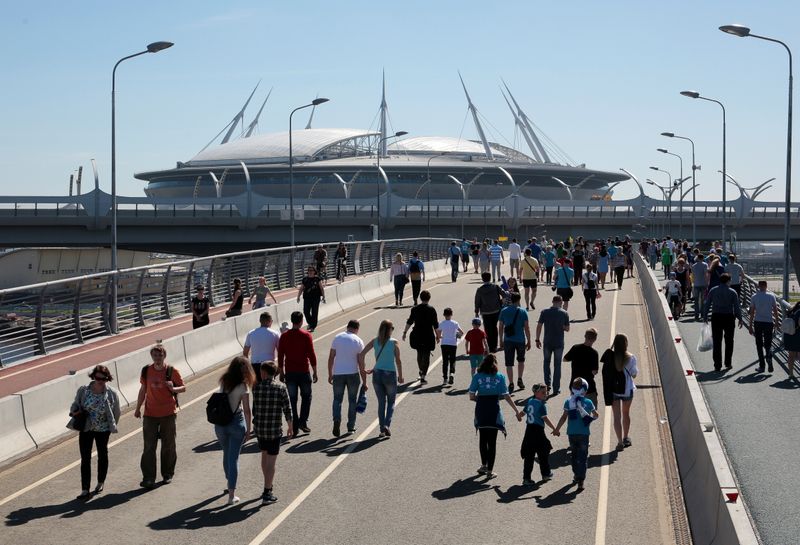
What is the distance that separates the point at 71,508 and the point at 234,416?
6.18 ft

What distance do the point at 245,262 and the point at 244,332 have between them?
27.2 feet

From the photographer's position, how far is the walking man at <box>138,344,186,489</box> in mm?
12555

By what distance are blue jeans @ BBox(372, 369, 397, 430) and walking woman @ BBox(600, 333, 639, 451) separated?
8.95ft

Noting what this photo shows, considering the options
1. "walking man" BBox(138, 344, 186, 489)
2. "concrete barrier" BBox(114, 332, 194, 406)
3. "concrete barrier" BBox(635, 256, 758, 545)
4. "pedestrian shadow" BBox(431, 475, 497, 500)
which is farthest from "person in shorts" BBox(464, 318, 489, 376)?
"walking man" BBox(138, 344, 186, 489)

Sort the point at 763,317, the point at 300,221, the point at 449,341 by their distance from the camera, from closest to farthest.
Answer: the point at 449,341 → the point at 763,317 → the point at 300,221

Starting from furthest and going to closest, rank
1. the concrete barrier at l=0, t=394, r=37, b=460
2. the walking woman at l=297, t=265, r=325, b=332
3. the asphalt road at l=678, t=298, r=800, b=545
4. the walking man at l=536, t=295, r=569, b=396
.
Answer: the walking woman at l=297, t=265, r=325, b=332
the walking man at l=536, t=295, r=569, b=396
the concrete barrier at l=0, t=394, r=37, b=460
the asphalt road at l=678, t=298, r=800, b=545

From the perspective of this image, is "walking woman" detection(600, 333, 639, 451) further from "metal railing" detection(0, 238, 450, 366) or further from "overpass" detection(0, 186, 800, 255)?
"overpass" detection(0, 186, 800, 255)

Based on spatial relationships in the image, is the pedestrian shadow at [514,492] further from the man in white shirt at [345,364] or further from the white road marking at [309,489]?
the man in white shirt at [345,364]

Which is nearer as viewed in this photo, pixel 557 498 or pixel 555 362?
pixel 557 498

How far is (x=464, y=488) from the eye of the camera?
495 inches

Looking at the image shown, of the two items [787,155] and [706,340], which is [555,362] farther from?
[787,155]

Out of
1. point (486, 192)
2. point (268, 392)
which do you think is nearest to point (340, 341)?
point (268, 392)

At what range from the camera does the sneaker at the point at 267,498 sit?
39.2ft

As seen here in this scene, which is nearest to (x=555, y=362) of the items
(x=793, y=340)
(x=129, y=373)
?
(x=793, y=340)
